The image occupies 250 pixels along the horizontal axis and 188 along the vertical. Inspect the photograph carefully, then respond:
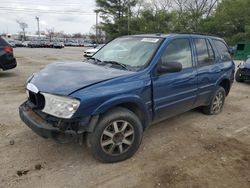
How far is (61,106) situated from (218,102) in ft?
12.9

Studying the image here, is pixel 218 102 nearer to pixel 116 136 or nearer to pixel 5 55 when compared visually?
pixel 116 136

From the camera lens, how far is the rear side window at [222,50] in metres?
5.64

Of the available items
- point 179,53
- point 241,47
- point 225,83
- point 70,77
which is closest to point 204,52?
point 179,53

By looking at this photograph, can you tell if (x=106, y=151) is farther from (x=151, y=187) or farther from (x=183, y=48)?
(x=183, y=48)

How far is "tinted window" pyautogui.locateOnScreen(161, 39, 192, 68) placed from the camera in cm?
412

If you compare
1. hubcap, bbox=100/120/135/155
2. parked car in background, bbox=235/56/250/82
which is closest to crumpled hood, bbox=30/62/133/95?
hubcap, bbox=100/120/135/155

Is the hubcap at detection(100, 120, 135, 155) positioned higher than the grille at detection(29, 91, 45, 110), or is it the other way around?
the grille at detection(29, 91, 45, 110)

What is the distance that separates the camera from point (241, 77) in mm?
10453

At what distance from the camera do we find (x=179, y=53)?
14.5 feet

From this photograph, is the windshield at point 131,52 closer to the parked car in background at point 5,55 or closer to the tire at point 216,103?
the tire at point 216,103

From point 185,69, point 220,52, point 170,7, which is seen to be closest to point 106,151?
point 185,69

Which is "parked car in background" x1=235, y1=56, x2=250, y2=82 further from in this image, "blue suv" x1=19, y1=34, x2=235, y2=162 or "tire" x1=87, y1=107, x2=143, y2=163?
"tire" x1=87, y1=107, x2=143, y2=163

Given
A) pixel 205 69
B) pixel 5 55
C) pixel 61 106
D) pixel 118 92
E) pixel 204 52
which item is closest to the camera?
pixel 61 106

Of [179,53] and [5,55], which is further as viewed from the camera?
[5,55]
